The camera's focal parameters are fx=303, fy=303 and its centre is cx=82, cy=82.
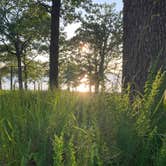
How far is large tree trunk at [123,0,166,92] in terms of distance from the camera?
315 centimetres

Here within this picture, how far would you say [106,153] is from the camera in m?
1.27

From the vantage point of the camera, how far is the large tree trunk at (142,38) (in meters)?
3.15

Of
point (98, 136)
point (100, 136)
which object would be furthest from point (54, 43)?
point (98, 136)

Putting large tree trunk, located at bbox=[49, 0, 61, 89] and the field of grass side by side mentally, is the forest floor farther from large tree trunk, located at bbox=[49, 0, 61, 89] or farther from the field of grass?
large tree trunk, located at bbox=[49, 0, 61, 89]

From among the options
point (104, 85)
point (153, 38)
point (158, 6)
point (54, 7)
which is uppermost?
point (54, 7)

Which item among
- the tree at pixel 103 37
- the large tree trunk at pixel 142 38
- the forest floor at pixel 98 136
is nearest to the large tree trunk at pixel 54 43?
the large tree trunk at pixel 142 38

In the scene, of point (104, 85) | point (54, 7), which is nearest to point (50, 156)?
point (104, 85)

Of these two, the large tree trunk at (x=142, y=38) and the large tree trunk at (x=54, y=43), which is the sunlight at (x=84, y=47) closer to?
the large tree trunk at (x=54, y=43)

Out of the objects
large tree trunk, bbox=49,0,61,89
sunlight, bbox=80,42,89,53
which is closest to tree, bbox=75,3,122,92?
sunlight, bbox=80,42,89,53

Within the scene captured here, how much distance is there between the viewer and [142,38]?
329cm

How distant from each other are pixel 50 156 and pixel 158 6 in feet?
7.93

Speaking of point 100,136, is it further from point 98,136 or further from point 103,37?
point 103,37

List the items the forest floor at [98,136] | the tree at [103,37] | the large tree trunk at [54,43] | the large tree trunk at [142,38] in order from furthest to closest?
the tree at [103,37]
the large tree trunk at [54,43]
the large tree trunk at [142,38]
the forest floor at [98,136]

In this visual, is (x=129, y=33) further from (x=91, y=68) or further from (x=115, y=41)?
(x=91, y=68)
